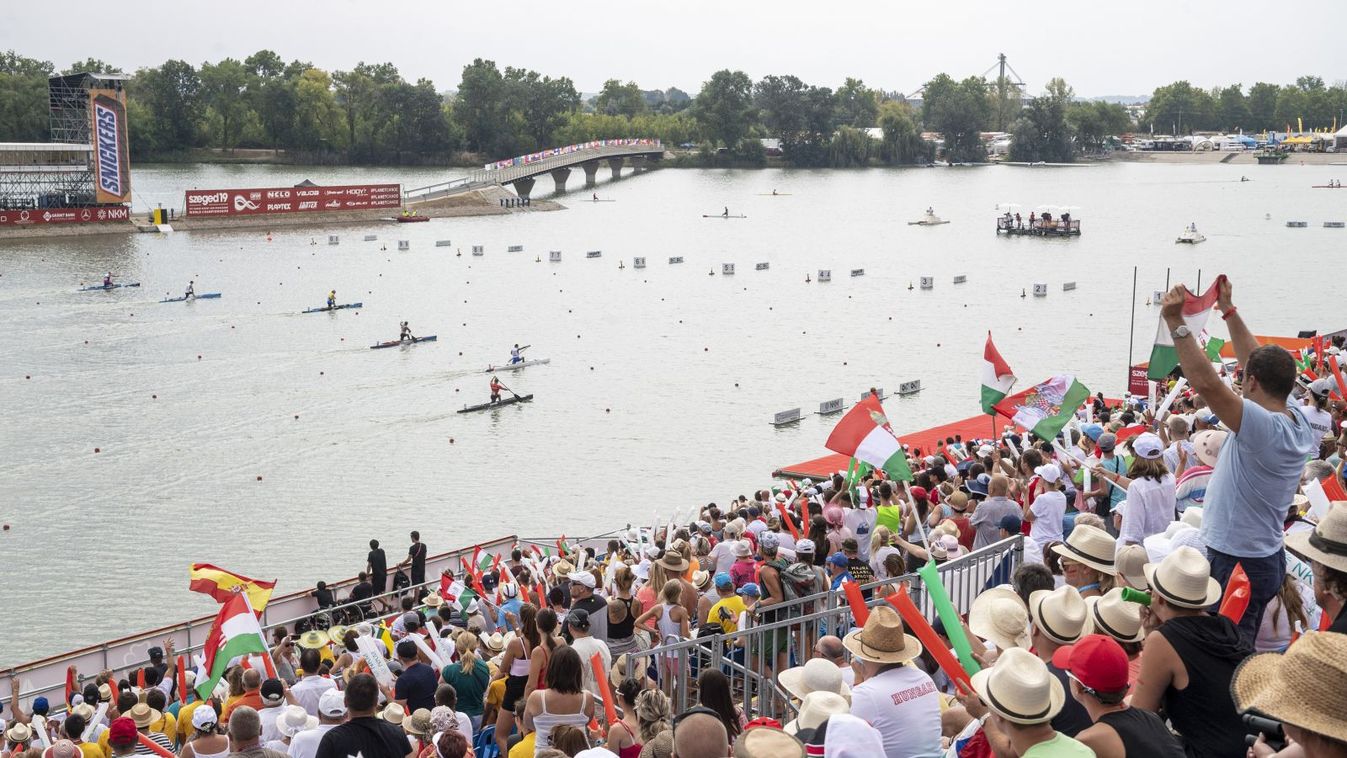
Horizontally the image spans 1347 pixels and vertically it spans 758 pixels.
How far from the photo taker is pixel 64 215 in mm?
74875

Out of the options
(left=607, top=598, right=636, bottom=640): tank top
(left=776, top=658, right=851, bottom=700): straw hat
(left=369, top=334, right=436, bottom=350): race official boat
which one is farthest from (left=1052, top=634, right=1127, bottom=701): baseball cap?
(left=369, top=334, right=436, bottom=350): race official boat

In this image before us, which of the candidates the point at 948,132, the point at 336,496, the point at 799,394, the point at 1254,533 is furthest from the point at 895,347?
the point at 948,132

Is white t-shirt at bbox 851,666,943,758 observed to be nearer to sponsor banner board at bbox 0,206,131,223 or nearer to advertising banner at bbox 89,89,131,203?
advertising banner at bbox 89,89,131,203

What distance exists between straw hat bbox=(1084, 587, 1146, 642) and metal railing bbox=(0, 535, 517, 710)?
12486mm

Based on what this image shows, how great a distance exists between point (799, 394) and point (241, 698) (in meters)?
28.4

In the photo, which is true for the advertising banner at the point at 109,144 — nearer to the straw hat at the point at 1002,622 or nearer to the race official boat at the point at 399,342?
the race official boat at the point at 399,342

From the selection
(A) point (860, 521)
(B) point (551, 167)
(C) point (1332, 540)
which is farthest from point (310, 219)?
(C) point (1332, 540)

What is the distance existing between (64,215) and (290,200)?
552 inches

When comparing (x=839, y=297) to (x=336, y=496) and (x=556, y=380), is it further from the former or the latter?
(x=336, y=496)

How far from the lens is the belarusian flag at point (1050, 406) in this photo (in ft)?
48.1

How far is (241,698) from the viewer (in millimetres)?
9688

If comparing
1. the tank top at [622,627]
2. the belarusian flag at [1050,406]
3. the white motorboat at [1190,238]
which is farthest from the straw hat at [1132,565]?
the white motorboat at [1190,238]

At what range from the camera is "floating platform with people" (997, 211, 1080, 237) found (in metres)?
83.2

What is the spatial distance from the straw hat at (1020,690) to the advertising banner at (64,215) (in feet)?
256
